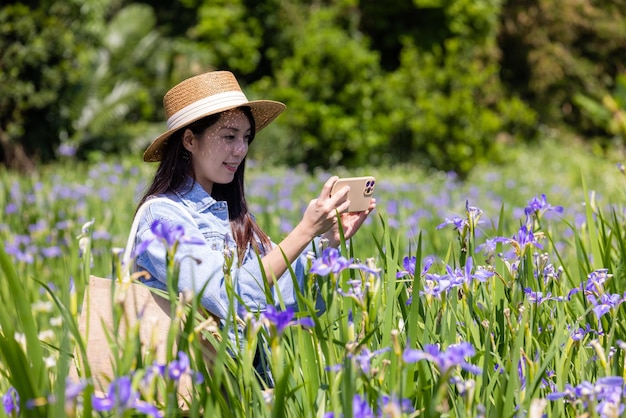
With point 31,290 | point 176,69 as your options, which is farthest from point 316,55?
point 31,290

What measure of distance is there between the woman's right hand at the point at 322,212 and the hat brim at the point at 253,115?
0.40 metres

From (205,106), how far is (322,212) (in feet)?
1.54

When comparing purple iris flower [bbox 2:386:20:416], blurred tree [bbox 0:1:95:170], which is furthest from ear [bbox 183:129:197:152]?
blurred tree [bbox 0:1:95:170]

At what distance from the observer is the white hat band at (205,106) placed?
197cm

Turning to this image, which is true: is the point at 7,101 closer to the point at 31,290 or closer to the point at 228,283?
the point at 31,290

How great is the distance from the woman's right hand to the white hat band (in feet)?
1.30

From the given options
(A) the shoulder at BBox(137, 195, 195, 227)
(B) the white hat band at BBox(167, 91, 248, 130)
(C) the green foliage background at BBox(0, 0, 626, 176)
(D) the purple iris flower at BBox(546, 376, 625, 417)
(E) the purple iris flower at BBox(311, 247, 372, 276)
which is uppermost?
(C) the green foliage background at BBox(0, 0, 626, 176)

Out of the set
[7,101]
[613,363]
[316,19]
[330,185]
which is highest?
[316,19]

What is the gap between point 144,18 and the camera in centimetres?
1171

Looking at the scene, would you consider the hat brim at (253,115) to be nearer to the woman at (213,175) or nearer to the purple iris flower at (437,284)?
the woman at (213,175)

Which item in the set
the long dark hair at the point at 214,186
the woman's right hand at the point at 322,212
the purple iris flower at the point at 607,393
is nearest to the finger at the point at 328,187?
the woman's right hand at the point at 322,212

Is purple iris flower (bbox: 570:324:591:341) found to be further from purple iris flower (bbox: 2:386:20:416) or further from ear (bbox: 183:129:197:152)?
ear (bbox: 183:129:197:152)

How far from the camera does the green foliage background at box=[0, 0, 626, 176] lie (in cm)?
946

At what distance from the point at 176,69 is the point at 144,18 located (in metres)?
0.85
